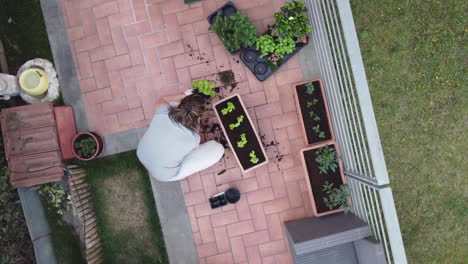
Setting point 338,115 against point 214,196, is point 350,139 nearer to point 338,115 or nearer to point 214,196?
point 338,115

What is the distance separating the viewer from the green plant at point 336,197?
394 cm

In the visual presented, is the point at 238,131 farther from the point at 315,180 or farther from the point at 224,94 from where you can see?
the point at 315,180

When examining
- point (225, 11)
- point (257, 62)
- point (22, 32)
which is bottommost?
point (257, 62)

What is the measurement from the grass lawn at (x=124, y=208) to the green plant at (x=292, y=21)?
2.56m

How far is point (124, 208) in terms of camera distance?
4.41m

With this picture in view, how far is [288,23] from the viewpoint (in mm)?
3902

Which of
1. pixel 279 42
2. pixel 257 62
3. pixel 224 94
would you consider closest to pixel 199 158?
pixel 224 94

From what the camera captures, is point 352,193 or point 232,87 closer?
point 352,193

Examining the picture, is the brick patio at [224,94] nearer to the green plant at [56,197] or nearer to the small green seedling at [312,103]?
the small green seedling at [312,103]

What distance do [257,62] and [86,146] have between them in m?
2.50

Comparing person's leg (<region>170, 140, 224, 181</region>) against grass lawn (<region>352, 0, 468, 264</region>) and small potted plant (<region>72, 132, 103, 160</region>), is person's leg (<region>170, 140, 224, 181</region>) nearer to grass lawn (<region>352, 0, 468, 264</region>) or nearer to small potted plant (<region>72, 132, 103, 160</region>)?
small potted plant (<region>72, 132, 103, 160</region>)

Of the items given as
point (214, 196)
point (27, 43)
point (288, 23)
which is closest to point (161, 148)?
point (214, 196)

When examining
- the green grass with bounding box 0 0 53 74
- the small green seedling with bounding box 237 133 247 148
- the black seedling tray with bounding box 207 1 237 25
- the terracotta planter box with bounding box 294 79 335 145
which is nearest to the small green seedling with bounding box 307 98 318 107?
the terracotta planter box with bounding box 294 79 335 145

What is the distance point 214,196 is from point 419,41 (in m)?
3.50
